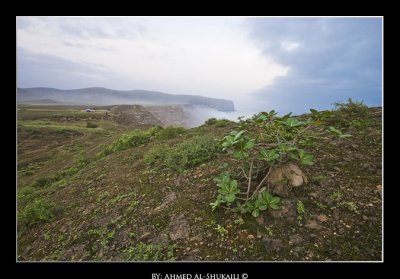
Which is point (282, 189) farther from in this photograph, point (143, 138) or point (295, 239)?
point (143, 138)

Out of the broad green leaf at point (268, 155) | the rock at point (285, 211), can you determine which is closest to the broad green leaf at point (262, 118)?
the broad green leaf at point (268, 155)

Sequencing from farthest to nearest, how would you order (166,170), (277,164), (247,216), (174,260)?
(166,170) → (277,164) → (247,216) → (174,260)

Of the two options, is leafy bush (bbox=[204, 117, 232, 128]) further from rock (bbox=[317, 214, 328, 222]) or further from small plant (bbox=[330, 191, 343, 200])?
rock (bbox=[317, 214, 328, 222])

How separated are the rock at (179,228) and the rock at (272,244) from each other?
107cm

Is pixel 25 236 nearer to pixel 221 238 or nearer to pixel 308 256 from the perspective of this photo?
pixel 221 238

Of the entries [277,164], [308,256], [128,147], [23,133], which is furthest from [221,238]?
[23,133]

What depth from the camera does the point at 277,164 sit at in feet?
12.6

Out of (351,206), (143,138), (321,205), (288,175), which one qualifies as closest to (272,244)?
(321,205)

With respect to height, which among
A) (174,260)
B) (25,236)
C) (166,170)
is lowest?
(25,236)

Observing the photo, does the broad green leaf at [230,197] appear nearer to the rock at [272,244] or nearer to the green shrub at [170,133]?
the rock at [272,244]

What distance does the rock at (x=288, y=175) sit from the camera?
12.6 ft

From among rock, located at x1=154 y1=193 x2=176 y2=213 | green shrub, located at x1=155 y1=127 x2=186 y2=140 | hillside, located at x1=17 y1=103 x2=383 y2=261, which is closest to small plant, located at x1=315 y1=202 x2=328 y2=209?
hillside, located at x1=17 y1=103 x2=383 y2=261

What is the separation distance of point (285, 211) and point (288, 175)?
23.0 inches

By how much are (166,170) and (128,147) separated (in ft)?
14.4
